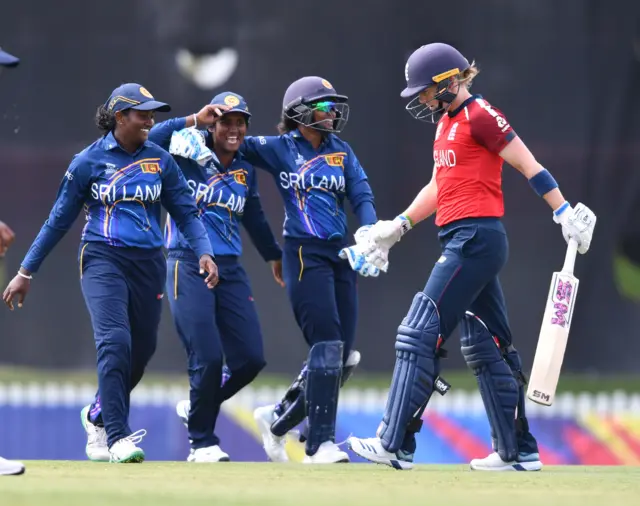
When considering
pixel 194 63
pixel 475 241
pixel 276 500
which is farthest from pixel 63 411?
pixel 276 500

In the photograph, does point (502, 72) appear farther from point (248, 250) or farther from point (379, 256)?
point (379, 256)

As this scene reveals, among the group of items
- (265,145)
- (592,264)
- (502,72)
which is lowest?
(592,264)

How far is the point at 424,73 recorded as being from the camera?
559 cm

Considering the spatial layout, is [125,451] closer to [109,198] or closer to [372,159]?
[109,198]

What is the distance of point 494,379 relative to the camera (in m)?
5.64

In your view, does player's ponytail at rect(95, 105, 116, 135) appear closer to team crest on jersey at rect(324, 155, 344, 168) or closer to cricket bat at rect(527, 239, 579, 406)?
team crest on jersey at rect(324, 155, 344, 168)

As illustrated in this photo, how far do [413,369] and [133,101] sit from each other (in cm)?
166

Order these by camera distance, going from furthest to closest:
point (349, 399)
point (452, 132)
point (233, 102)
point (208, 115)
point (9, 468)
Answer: point (349, 399) → point (233, 102) → point (208, 115) → point (452, 132) → point (9, 468)

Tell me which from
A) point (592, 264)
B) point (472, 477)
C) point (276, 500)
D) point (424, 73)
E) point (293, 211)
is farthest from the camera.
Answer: point (592, 264)

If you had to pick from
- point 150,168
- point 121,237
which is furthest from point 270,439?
point 150,168

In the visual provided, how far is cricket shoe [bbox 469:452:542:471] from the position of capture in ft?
18.7

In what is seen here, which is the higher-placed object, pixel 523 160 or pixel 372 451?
pixel 523 160

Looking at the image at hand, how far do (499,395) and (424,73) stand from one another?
1.28 metres

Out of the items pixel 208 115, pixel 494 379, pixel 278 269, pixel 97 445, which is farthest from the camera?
Answer: pixel 278 269
